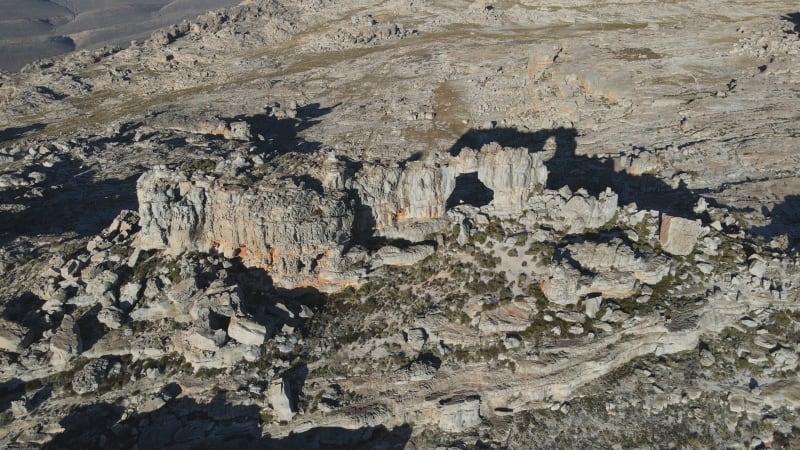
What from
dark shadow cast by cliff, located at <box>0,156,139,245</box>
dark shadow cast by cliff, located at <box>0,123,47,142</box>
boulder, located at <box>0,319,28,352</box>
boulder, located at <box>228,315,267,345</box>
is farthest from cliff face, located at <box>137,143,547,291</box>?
dark shadow cast by cliff, located at <box>0,123,47,142</box>

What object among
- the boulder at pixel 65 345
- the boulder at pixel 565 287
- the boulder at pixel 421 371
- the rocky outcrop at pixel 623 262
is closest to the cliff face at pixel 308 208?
the rocky outcrop at pixel 623 262

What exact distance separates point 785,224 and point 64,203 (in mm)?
84508

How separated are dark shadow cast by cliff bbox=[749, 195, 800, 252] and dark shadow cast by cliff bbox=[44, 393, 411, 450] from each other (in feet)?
119

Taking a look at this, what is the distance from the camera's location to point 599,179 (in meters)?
60.7

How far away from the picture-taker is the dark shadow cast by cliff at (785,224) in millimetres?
44906

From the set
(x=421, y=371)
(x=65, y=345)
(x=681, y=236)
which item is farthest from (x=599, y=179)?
(x=65, y=345)

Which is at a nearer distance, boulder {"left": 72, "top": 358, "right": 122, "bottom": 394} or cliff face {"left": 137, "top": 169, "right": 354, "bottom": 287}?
boulder {"left": 72, "top": 358, "right": 122, "bottom": 394}

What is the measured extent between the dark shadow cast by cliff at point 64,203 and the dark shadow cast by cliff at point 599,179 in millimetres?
55255

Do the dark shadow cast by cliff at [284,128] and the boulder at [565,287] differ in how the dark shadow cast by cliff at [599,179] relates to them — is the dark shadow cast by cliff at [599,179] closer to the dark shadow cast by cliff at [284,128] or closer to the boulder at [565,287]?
the boulder at [565,287]

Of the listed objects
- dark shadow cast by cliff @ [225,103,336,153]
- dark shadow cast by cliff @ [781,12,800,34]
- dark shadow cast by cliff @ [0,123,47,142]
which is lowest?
dark shadow cast by cliff @ [225,103,336,153]

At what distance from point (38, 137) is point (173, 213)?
8505 centimetres

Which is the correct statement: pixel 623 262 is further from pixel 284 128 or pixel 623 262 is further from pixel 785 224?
pixel 284 128

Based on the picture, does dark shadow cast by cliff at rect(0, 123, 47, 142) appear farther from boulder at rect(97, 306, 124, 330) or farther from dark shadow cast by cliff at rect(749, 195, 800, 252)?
dark shadow cast by cliff at rect(749, 195, 800, 252)

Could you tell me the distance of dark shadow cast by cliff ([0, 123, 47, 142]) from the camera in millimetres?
107812
